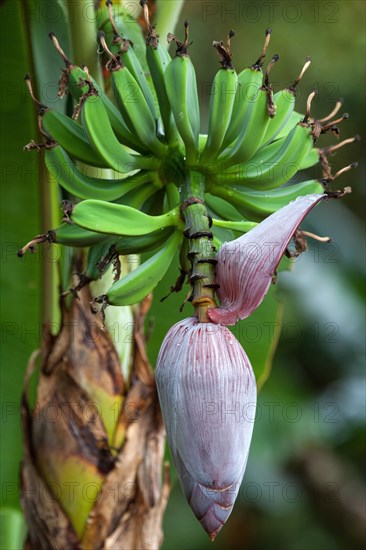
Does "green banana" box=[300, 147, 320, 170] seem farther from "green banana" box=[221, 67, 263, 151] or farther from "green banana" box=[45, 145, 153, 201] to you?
"green banana" box=[45, 145, 153, 201]

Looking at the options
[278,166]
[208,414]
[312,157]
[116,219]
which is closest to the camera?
[208,414]

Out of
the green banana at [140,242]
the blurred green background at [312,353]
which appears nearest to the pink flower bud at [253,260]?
the green banana at [140,242]

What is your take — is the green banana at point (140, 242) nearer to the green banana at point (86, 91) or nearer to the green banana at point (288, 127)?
the green banana at point (86, 91)

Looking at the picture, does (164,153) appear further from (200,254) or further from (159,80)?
(200,254)

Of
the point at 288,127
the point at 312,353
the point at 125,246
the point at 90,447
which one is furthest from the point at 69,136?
the point at 312,353

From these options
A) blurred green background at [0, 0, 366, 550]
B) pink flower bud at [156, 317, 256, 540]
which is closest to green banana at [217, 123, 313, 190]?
pink flower bud at [156, 317, 256, 540]
